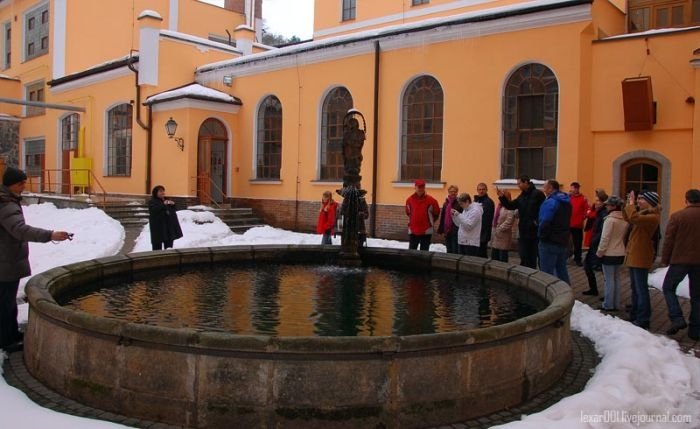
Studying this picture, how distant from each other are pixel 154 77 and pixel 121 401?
778 inches

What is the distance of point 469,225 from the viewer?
1023 cm

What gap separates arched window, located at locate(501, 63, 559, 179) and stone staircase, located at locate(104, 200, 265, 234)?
339 inches

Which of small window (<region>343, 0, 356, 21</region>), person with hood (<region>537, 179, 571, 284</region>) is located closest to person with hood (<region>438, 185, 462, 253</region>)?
person with hood (<region>537, 179, 571, 284</region>)

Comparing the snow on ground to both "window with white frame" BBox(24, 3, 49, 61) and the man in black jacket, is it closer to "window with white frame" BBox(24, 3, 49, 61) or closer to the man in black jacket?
the man in black jacket

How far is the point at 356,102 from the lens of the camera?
18406mm

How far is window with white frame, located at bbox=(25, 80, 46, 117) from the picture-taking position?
30728 mm

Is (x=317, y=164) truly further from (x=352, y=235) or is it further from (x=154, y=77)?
(x=352, y=235)

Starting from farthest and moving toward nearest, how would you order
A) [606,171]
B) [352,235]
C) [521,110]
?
[521,110], [606,171], [352,235]

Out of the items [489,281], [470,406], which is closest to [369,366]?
[470,406]

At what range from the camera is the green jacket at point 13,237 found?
577 centimetres

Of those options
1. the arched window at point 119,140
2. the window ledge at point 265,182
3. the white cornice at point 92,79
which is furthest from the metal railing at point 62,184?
the window ledge at point 265,182

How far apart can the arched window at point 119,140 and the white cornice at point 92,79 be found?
1.19 m

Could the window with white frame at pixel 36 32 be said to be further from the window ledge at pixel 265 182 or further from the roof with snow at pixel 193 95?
the window ledge at pixel 265 182

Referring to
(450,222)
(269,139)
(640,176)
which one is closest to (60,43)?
(269,139)
